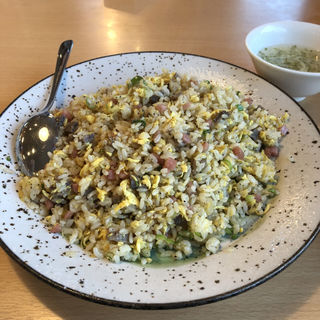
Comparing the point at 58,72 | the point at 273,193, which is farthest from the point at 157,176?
the point at 58,72

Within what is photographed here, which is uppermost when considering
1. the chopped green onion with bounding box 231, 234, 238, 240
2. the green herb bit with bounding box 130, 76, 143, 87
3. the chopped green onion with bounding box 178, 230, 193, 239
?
the green herb bit with bounding box 130, 76, 143, 87

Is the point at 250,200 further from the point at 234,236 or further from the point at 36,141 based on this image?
the point at 36,141

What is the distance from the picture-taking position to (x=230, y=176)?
4.39ft

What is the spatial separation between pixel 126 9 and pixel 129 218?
201cm

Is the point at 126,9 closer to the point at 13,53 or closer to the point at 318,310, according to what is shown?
the point at 13,53

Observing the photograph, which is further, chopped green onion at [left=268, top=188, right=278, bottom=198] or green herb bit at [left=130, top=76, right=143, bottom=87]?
green herb bit at [left=130, top=76, right=143, bottom=87]

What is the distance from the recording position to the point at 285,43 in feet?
6.29

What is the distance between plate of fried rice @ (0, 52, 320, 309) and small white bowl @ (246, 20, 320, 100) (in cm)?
10

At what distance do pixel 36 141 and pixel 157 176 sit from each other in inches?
22.0

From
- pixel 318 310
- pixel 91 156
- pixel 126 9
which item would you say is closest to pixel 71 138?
pixel 91 156

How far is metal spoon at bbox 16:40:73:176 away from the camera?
1.36 meters

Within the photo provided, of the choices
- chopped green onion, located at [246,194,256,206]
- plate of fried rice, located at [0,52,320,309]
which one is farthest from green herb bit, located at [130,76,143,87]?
chopped green onion, located at [246,194,256,206]

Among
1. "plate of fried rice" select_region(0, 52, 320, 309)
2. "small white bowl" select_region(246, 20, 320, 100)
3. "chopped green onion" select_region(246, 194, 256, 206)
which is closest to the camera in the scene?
"plate of fried rice" select_region(0, 52, 320, 309)

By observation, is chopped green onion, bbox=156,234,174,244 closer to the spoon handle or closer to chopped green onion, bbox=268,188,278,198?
chopped green onion, bbox=268,188,278,198
